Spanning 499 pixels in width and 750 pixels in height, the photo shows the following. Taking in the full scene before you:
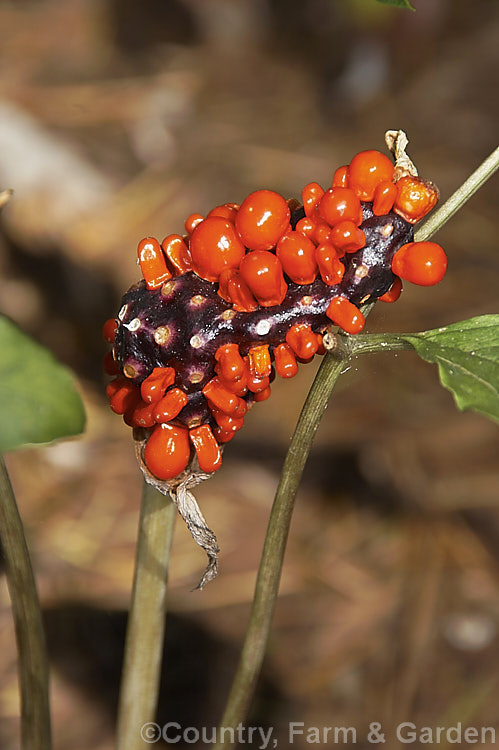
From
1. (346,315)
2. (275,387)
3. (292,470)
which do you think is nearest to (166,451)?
(292,470)

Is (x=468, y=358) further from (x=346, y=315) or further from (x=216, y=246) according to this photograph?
(x=216, y=246)

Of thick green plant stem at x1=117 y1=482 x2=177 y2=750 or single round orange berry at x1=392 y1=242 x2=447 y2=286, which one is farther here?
Result: thick green plant stem at x1=117 y1=482 x2=177 y2=750

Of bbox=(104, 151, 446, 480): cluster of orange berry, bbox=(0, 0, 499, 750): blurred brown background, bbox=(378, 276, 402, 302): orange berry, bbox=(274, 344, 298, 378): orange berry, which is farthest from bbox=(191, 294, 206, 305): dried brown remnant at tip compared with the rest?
bbox=(0, 0, 499, 750): blurred brown background

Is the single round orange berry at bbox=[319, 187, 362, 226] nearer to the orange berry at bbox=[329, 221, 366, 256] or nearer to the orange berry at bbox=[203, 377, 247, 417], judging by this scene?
the orange berry at bbox=[329, 221, 366, 256]

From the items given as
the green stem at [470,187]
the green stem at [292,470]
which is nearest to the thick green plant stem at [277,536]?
the green stem at [292,470]

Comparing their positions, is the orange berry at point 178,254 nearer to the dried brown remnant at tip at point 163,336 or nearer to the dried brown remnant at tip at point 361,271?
the dried brown remnant at tip at point 163,336

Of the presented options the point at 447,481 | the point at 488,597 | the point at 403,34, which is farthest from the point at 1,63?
the point at 488,597

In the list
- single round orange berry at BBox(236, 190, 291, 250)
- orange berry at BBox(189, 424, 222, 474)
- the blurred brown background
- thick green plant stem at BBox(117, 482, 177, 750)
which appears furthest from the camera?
the blurred brown background
